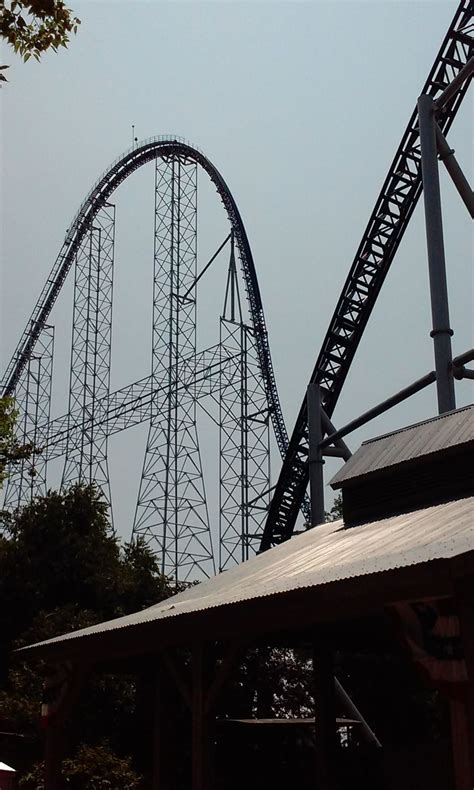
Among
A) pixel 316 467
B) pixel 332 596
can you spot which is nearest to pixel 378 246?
pixel 316 467

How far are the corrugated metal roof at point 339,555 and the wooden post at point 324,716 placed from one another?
1.47 m

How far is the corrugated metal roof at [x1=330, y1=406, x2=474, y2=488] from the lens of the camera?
11312 millimetres

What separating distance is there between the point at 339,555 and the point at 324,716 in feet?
12.1

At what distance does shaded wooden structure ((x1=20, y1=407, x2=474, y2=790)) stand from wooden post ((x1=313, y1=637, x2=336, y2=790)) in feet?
0.05

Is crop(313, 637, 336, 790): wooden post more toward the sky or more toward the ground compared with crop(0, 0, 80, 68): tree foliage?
more toward the ground

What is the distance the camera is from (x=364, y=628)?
1183cm

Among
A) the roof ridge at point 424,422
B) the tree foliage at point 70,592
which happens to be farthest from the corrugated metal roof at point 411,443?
the tree foliage at point 70,592

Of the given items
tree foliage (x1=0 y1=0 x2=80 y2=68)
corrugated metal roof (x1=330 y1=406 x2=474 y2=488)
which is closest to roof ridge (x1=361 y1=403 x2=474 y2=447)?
corrugated metal roof (x1=330 y1=406 x2=474 y2=488)

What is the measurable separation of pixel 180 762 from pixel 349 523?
541 cm

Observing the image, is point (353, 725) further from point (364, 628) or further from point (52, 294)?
point (52, 294)

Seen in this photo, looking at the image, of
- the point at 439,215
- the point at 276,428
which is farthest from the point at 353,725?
the point at 276,428

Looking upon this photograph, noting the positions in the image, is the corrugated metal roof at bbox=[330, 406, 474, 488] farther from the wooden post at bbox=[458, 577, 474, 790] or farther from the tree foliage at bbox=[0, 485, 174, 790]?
the tree foliage at bbox=[0, 485, 174, 790]

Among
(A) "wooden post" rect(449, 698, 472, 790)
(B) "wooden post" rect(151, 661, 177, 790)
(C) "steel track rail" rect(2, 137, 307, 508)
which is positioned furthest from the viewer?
(C) "steel track rail" rect(2, 137, 307, 508)

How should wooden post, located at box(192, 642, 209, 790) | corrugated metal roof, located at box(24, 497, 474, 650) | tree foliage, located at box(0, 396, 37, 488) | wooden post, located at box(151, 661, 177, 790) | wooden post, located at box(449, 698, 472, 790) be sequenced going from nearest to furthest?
wooden post, located at box(449, 698, 472, 790) → corrugated metal roof, located at box(24, 497, 474, 650) → wooden post, located at box(192, 642, 209, 790) → wooden post, located at box(151, 661, 177, 790) → tree foliage, located at box(0, 396, 37, 488)
